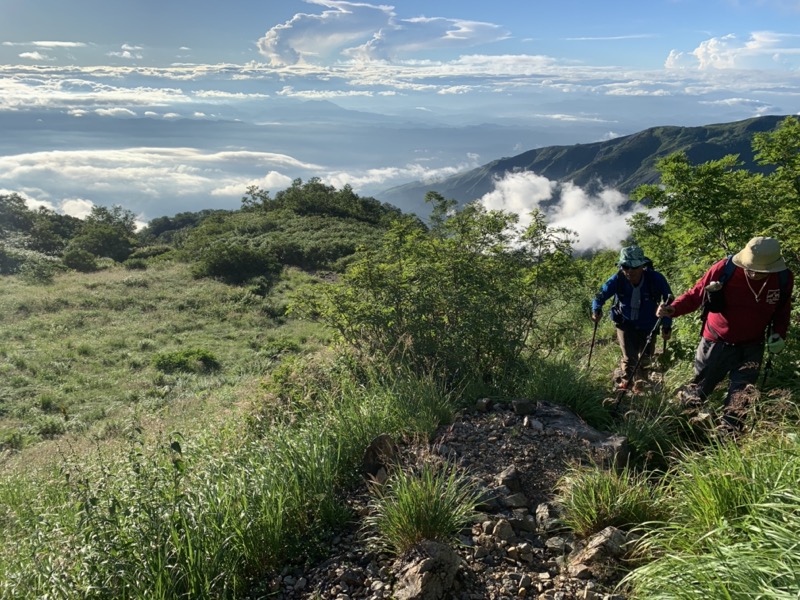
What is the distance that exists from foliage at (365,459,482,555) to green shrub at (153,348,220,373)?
12.4 meters

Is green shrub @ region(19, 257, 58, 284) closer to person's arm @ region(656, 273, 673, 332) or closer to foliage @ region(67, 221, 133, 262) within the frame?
foliage @ region(67, 221, 133, 262)

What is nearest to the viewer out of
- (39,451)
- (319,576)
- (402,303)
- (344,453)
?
(319,576)

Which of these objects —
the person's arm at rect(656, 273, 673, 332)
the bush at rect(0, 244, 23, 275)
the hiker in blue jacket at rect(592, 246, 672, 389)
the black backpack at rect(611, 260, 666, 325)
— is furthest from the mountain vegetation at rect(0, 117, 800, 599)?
the bush at rect(0, 244, 23, 275)

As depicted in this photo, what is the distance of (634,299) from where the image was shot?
5.32 metres

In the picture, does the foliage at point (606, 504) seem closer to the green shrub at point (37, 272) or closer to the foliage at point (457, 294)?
the foliage at point (457, 294)

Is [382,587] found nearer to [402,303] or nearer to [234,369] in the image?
[402,303]

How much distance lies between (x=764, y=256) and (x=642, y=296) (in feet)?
4.38

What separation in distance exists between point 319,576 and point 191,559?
0.67 metres

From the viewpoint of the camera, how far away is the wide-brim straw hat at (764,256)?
4031 millimetres

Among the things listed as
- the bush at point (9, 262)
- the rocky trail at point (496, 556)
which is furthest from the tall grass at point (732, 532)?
the bush at point (9, 262)

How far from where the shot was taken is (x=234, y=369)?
553 inches

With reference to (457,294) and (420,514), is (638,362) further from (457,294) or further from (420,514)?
(420,514)

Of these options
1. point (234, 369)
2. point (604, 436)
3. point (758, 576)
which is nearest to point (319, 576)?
point (758, 576)

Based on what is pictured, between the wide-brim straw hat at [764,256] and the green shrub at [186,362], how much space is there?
13.1 m
